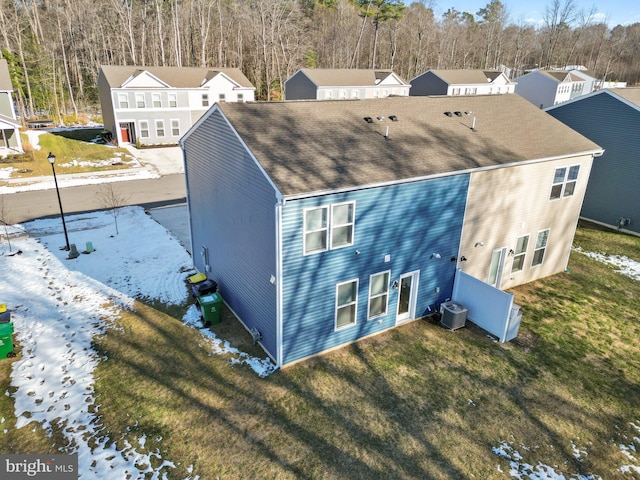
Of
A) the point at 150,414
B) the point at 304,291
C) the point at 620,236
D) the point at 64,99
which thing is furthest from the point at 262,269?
the point at 64,99

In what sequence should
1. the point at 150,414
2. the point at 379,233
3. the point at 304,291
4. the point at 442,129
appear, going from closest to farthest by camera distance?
the point at 150,414
the point at 304,291
the point at 379,233
the point at 442,129

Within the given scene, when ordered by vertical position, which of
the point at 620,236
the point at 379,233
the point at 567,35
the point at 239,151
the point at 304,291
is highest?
the point at 567,35

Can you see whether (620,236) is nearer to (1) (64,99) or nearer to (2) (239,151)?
(2) (239,151)

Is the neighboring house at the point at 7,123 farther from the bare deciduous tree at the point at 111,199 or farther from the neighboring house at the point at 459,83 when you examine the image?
the neighboring house at the point at 459,83

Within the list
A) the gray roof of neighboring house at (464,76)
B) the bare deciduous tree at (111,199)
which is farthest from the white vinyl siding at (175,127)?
the gray roof of neighboring house at (464,76)

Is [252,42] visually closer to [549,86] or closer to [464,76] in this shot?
[464,76]

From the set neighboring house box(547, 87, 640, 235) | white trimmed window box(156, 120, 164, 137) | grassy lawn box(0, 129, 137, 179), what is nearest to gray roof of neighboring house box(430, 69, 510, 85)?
neighboring house box(547, 87, 640, 235)

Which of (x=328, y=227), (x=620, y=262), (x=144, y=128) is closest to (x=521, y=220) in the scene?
(x=620, y=262)
